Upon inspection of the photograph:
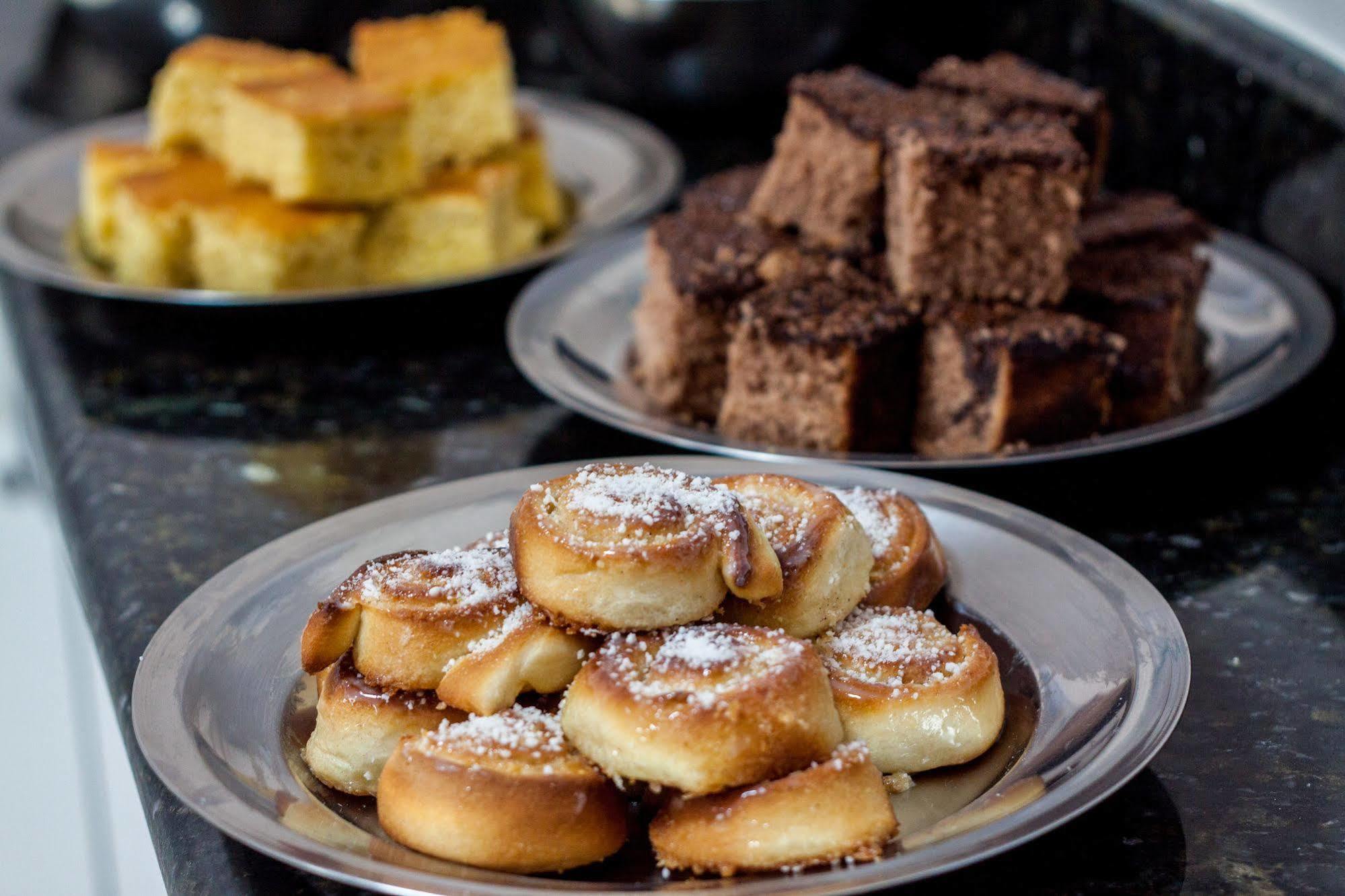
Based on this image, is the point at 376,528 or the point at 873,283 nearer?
the point at 376,528

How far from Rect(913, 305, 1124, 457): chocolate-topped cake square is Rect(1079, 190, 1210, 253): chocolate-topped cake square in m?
0.18

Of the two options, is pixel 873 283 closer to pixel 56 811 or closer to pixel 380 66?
pixel 380 66

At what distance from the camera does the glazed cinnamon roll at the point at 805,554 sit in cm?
84

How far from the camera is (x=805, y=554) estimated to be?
2.79 ft

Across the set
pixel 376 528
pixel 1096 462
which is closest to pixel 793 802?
pixel 376 528

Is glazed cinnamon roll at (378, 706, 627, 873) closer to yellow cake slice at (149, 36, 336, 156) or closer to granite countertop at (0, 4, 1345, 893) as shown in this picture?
granite countertop at (0, 4, 1345, 893)

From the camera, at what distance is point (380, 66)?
2008 millimetres

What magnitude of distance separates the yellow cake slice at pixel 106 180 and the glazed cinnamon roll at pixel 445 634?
4.13 ft

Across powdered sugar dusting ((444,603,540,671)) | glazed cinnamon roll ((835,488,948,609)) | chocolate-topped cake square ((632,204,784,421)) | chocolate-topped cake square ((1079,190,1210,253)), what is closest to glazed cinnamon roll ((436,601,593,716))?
powdered sugar dusting ((444,603,540,671))

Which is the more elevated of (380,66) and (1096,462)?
(380,66)

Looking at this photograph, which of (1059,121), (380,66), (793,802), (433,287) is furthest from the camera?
(380,66)

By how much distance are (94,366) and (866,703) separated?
1184 mm

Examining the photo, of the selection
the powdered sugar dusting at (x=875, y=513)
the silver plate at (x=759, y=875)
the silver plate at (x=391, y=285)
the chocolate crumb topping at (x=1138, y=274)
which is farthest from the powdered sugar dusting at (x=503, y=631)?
the silver plate at (x=391, y=285)

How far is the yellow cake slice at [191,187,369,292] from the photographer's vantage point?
178 cm
